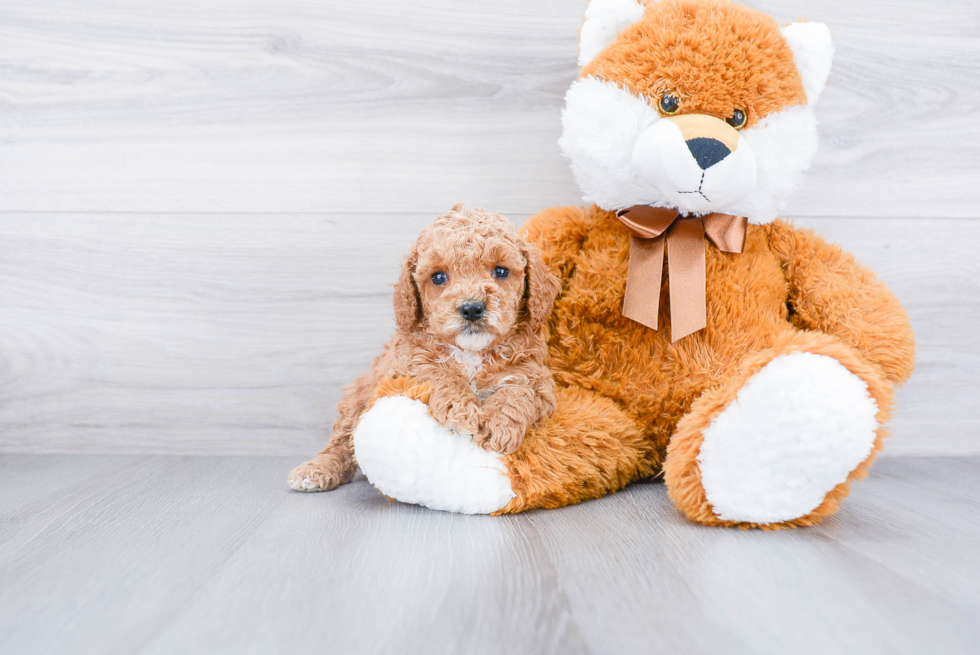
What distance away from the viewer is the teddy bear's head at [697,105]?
2.58 ft

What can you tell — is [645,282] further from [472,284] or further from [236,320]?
[236,320]

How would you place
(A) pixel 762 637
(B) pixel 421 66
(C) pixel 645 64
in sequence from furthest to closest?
(B) pixel 421 66 → (C) pixel 645 64 → (A) pixel 762 637

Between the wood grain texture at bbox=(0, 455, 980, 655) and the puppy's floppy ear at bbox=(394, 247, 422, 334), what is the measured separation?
9.1 inches

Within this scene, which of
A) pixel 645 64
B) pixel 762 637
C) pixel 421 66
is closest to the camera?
pixel 762 637

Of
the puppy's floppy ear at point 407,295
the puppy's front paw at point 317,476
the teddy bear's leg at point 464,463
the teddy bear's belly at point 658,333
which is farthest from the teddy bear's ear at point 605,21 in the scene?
the puppy's front paw at point 317,476

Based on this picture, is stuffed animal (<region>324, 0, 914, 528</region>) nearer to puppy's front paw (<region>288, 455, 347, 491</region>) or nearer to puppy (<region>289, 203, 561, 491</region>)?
puppy (<region>289, 203, 561, 491</region>)

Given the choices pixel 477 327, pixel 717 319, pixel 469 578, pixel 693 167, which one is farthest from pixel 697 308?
pixel 469 578

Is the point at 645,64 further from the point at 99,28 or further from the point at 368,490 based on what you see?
the point at 99,28

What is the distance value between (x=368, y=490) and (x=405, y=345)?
22 cm

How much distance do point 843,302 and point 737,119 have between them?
0.27 metres

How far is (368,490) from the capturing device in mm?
910

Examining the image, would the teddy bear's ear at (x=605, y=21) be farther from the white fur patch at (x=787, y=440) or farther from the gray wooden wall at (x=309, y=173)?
the white fur patch at (x=787, y=440)

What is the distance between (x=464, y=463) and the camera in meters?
0.76

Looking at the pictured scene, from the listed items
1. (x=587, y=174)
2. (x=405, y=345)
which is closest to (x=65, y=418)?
(x=405, y=345)
